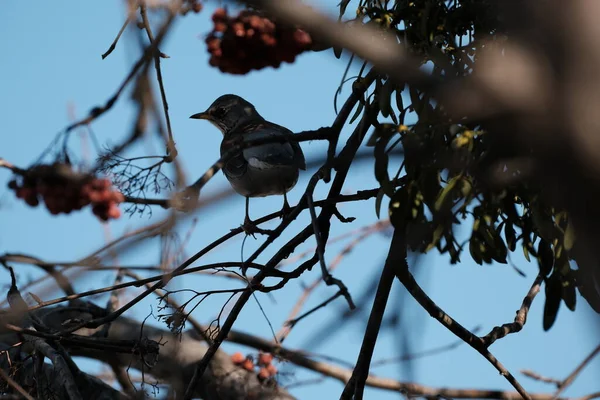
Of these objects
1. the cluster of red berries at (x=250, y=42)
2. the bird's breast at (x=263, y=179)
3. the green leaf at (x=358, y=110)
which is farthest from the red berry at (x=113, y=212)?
the bird's breast at (x=263, y=179)

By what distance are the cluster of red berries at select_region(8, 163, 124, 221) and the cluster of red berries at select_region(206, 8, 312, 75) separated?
0.69 meters

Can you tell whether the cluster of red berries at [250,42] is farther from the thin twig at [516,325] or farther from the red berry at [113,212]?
the thin twig at [516,325]

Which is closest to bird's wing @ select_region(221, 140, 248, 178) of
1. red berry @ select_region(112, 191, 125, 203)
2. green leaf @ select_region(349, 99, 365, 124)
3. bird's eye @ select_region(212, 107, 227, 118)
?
green leaf @ select_region(349, 99, 365, 124)

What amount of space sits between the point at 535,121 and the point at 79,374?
3.07 metres

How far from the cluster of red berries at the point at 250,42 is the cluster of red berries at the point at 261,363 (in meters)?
1.95

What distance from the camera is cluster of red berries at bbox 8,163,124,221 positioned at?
2471 millimetres

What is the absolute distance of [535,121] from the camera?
88 cm

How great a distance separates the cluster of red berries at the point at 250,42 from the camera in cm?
287

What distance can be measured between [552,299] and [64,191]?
62.4 inches

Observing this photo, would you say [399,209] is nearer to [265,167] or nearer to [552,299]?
[552,299]

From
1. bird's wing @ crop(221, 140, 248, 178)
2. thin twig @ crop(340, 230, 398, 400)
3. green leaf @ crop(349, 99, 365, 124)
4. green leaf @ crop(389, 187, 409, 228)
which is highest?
bird's wing @ crop(221, 140, 248, 178)

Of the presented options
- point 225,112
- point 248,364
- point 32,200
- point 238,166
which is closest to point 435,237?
point 32,200

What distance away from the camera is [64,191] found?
2.56 metres

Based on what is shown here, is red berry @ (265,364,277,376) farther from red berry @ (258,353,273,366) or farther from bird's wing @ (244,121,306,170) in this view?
bird's wing @ (244,121,306,170)
